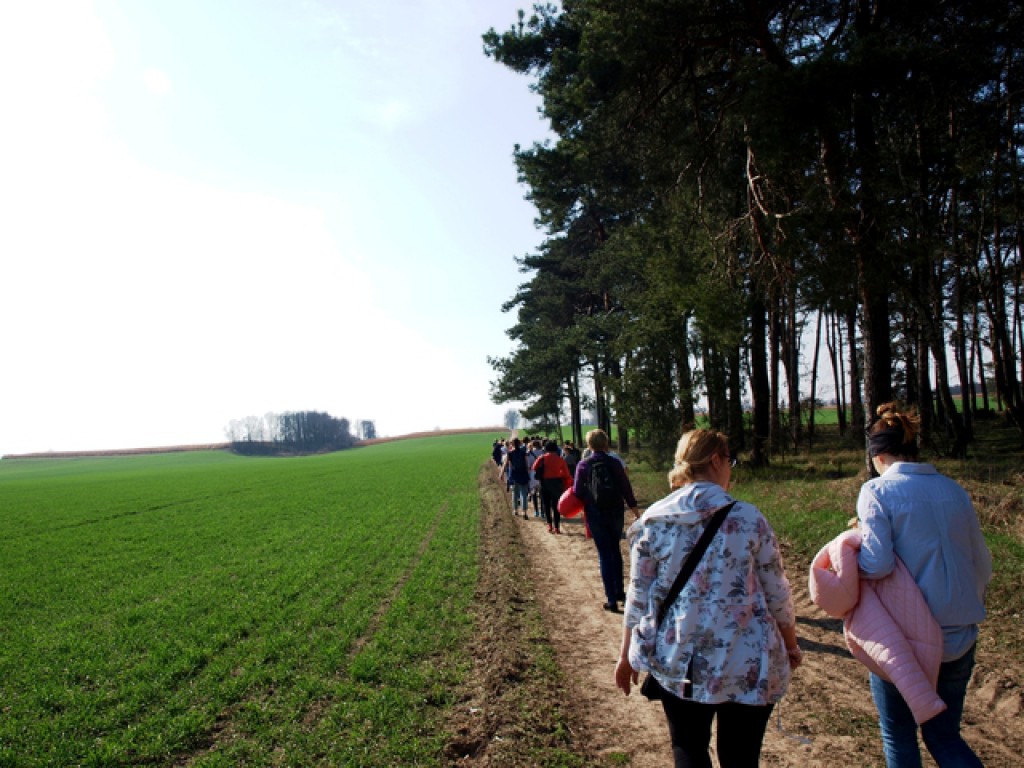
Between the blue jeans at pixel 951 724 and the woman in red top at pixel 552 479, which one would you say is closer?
the blue jeans at pixel 951 724

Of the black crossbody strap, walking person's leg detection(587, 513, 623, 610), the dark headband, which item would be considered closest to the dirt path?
walking person's leg detection(587, 513, 623, 610)

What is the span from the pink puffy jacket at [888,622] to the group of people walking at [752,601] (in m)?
0.01

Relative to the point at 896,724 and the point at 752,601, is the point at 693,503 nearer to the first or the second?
the point at 752,601

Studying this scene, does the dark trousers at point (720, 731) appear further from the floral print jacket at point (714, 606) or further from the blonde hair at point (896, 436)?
the blonde hair at point (896, 436)

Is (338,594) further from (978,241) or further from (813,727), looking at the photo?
(978,241)

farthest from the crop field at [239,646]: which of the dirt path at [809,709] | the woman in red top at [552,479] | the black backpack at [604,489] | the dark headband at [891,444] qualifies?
the dark headband at [891,444]

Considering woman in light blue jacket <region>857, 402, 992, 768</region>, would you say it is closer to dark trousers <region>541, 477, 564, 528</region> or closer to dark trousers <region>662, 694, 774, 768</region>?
dark trousers <region>662, 694, 774, 768</region>

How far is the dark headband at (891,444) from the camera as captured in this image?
2.70 meters

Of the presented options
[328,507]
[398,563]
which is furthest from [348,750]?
[328,507]

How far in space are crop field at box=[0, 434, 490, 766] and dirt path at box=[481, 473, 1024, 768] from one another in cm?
112

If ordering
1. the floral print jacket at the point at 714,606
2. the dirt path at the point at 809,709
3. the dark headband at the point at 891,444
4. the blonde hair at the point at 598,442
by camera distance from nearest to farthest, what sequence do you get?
1. the floral print jacket at the point at 714,606
2. the dark headband at the point at 891,444
3. the dirt path at the point at 809,709
4. the blonde hair at the point at 598,442

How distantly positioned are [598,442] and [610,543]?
1.13m

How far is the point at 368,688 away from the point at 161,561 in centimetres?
965

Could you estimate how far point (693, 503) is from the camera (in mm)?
Answer: 2404
